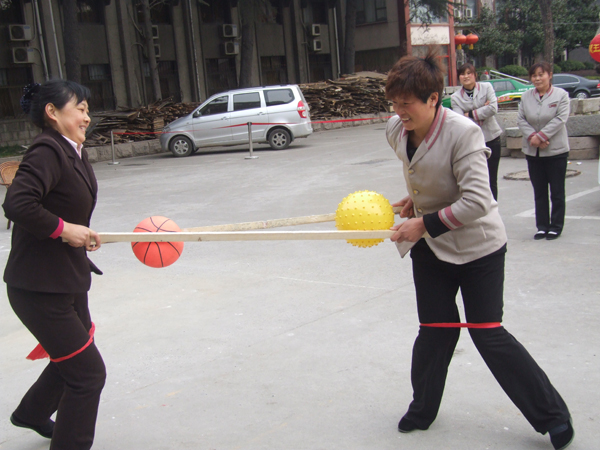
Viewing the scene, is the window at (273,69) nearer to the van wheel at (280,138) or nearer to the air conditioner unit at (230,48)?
the air conditioner unit at (230,48)

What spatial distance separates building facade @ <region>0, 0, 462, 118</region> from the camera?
23.3m

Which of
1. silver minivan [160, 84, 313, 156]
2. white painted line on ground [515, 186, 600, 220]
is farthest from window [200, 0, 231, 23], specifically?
white painted line on ground [515, 186, 600, 220]

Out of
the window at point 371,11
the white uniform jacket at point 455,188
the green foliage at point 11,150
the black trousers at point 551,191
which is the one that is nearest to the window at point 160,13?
the green foliage at point 11,150

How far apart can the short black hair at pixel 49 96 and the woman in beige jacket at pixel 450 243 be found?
4.69ft

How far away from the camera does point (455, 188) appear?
110 inches

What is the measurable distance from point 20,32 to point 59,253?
22.8 m

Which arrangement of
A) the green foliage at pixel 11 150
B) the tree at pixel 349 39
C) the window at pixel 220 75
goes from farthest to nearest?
the tree at pixel 349 39
the window at pixel 220 75
the green foliage at pixel 11 150

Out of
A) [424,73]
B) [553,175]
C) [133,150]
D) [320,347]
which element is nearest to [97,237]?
[424,73]

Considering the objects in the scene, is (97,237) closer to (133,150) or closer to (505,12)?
(133,150)

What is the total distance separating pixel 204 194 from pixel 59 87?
8.52 metres

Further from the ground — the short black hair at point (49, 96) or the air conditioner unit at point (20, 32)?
the air conditioner unit at point (20, 32)

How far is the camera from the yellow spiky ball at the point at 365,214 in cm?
297

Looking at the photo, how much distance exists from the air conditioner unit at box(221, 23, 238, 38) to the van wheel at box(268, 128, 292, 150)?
41.3ft

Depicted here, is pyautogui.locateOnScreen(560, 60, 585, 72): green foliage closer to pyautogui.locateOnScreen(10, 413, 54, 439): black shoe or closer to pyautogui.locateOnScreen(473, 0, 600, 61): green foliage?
pyautogui.locateOnScreen(473, 0, 600, 61): green foliage
